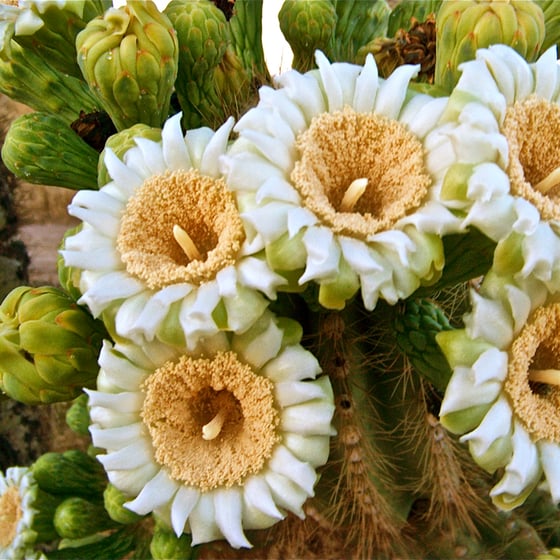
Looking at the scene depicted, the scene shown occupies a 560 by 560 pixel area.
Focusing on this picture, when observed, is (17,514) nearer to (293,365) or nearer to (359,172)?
(293,365)

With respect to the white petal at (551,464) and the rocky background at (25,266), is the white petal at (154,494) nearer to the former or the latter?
the white petal at (551,464)

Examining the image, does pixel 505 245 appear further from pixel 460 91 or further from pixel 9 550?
pixel 9 550

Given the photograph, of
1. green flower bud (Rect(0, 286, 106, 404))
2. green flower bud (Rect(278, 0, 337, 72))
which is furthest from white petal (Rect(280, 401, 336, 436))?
green flower bud (Rect(278, 0, 337, 72))

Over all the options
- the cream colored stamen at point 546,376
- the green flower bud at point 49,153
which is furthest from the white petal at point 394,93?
the green flower bud at point 49,153

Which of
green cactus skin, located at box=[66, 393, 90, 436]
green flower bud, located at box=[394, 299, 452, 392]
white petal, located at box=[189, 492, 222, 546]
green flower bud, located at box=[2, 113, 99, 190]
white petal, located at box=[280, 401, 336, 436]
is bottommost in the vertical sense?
green cactus skin, located at box=[66, 393, 90, 436]

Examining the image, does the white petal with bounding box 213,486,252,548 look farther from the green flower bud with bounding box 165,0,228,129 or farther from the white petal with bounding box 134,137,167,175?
the green flower bud with bounding box 165,0,228,129

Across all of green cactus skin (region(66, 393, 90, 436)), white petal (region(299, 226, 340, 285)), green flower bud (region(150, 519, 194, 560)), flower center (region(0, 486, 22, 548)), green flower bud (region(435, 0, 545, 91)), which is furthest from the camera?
green cactus skin (region(66, 393, 90, 436))

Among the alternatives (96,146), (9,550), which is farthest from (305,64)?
(9,550)
